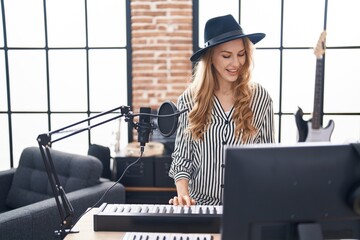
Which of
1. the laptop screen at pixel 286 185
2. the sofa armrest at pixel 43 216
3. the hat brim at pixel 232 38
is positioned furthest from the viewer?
the sofa armrest at pixel 43 216

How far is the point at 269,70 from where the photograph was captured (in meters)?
3.90

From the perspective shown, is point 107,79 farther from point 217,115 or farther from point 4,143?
point 217,115

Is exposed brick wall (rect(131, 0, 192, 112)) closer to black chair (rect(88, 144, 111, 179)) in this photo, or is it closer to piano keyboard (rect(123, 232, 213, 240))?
black chair (rect(88, 144, 111, 179))

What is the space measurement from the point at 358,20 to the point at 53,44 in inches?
118

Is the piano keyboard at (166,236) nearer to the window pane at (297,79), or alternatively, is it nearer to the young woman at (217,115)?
the young woman at (217,115)

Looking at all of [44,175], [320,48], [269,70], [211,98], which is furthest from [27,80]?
[320,48]

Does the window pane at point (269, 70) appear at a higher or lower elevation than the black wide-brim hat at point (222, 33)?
lower

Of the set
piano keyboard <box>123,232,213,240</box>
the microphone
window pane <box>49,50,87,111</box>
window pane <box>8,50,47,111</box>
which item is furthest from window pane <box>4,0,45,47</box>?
piano keyboard <box>123,232,213,240</box>

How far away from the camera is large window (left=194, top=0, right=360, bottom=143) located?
379 centimetres

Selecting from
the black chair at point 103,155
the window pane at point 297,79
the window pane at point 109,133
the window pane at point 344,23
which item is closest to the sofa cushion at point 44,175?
the black chair at point 103,155

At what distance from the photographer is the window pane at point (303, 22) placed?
3.78 m

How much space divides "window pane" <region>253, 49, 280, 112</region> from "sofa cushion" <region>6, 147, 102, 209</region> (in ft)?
6.18

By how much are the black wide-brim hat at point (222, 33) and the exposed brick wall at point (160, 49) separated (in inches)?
70.1

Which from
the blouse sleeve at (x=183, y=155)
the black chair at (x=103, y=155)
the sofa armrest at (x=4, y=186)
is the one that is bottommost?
the sofa armrest at (x=4, y=186)
